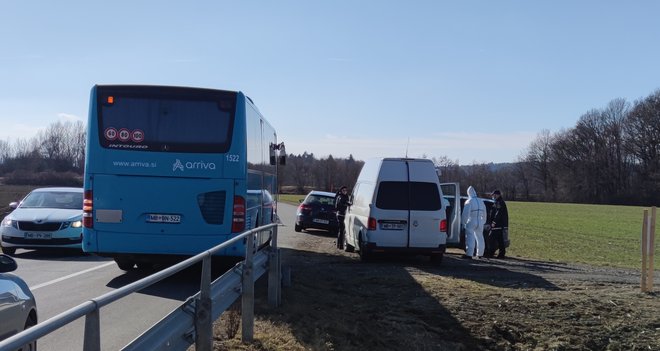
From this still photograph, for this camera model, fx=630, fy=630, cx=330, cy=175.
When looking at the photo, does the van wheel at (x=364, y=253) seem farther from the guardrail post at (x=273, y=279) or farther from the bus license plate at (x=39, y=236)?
the bus license plate at (x=39, y=236)

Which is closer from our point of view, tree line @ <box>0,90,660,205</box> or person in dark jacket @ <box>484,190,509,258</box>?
person in dark jacket @ <box>484,190,509,258</box>

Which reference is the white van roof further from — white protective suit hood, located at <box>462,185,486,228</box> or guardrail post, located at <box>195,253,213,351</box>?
guardrail post, located at <box>195,253,213,351</box>

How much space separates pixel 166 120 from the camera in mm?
9914

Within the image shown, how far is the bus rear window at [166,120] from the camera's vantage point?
984 centimetres

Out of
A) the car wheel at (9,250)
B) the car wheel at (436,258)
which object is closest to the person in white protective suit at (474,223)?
the car wheel at (436,258)

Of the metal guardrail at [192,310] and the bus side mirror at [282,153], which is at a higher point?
the bus side mirror at [282,153]

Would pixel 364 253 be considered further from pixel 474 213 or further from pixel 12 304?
pixel 12 304

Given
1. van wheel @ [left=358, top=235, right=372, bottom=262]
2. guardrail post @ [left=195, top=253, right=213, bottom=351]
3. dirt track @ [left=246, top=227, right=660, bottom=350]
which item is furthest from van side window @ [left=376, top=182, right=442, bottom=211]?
guardrail post @ [left=195, top=253, right=213, bottom=351]

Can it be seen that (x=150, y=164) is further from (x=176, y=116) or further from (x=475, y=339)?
(x=475, y=339)

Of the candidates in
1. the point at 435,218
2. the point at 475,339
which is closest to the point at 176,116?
the point at 475,339

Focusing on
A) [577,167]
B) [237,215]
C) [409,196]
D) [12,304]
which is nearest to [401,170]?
[409,196]

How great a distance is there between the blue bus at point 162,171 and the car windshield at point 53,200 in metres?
6.48

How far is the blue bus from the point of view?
32.2 ft

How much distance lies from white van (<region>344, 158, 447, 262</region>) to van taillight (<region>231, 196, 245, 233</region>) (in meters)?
5.01
